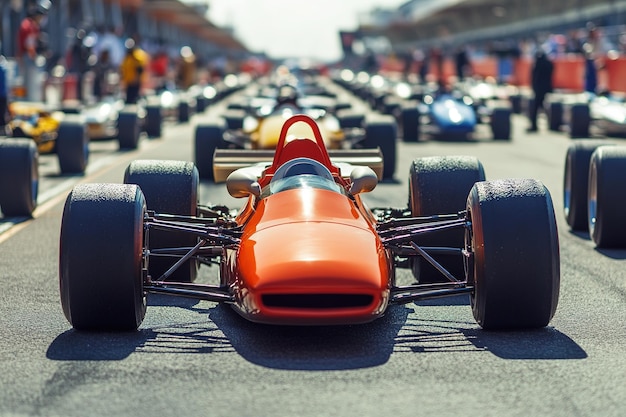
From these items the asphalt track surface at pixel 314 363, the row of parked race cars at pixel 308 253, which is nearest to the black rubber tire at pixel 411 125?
the asphalt track surface at pixel 314 363

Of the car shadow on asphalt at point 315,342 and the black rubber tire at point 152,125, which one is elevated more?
the car shadow on asphalt at point 315,342

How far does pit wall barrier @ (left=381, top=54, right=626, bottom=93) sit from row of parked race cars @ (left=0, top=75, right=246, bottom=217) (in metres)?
11.4

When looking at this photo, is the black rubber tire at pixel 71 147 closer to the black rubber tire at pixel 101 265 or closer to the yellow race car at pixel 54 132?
the yellow race car at pixel 54 132

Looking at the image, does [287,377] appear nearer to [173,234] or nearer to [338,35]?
[173,234]

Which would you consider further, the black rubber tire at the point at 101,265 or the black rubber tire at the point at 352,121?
the black rubber tire at the point at 352,121

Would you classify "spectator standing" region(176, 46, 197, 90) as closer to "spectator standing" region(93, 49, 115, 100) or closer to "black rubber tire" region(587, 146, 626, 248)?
"spectator standing" region(93, 49, 115, 100)

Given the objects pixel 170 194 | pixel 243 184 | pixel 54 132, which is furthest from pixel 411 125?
pixel 243 184

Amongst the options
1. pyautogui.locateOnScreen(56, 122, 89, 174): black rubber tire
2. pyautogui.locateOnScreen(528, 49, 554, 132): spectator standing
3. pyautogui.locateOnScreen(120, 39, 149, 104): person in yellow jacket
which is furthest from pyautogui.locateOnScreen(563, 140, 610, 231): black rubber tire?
pyautogui.locateOnScreen(120, 39, 149, 104): person in yellow jacket

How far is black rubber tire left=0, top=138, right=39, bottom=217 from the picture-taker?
1195 cm

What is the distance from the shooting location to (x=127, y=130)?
2122cm

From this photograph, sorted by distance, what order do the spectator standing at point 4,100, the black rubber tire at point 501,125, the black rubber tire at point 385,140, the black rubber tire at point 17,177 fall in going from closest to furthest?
the black rubber tire at point 17,177
the black rubber tire at point 385,140
the spectator standing at point 4,100
the black rubber tire at point 501,125

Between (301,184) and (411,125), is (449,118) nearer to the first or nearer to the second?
(411,125)

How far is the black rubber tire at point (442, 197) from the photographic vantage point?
8.27 meters

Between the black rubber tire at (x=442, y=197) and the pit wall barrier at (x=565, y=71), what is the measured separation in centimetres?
2157
